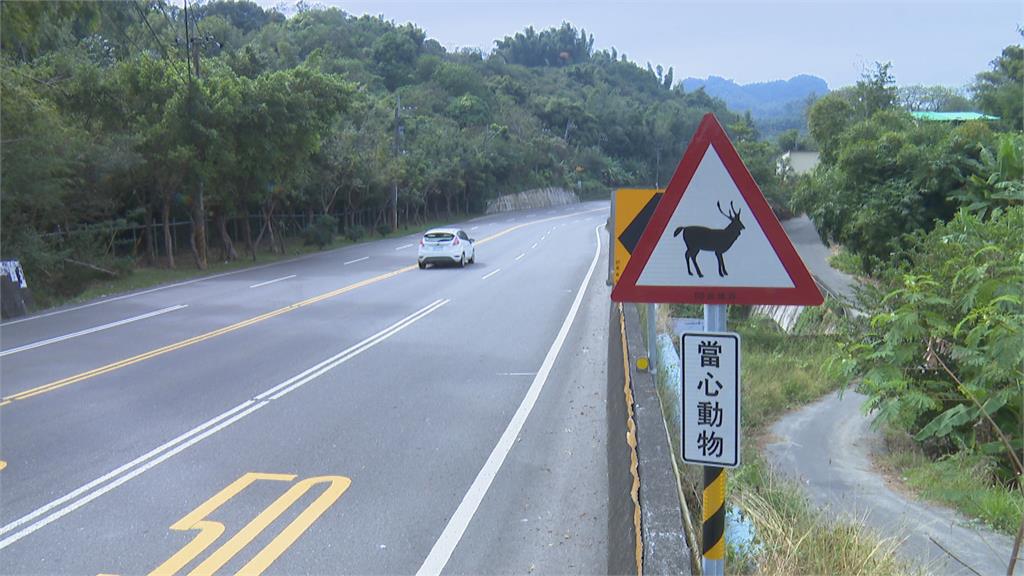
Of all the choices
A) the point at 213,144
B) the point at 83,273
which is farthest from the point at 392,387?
the point at 213,144

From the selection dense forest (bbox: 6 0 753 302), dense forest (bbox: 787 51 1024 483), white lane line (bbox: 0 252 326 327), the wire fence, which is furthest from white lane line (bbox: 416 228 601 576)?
the wire fence

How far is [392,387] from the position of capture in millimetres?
11656

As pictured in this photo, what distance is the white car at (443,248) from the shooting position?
29797mm

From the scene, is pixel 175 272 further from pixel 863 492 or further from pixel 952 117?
pixel 952 117

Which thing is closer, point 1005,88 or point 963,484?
point 963,484

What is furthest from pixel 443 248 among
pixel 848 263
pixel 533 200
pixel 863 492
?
pixel 533 200

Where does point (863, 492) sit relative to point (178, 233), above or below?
below

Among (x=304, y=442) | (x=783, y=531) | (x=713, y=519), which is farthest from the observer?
(x=304, y=442)

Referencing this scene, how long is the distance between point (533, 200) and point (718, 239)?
92.8 meters

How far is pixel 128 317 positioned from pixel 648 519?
1628 cm

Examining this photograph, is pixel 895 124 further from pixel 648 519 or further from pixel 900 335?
pixel 648 519

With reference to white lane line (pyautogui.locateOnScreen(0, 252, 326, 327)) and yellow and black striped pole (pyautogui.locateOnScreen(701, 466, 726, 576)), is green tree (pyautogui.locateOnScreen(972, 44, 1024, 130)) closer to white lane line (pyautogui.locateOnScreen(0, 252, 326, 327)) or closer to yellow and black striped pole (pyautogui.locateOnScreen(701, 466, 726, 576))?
white lane line (pyautogui.locateOnScreen(0, 252, 326, 327))

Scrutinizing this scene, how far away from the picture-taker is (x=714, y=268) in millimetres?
3551

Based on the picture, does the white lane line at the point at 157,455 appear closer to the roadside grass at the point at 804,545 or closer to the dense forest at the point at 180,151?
the roadside grass at the point at 804,545
